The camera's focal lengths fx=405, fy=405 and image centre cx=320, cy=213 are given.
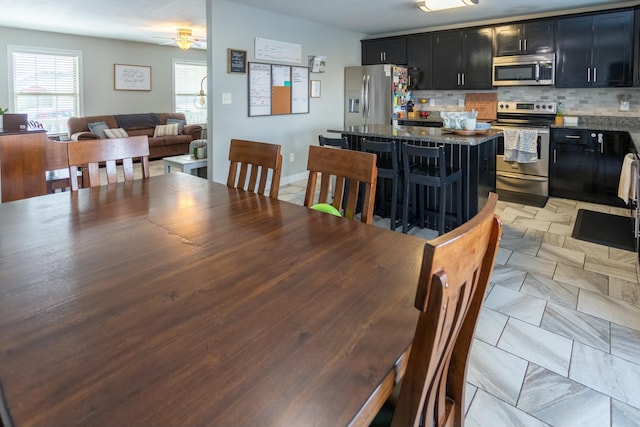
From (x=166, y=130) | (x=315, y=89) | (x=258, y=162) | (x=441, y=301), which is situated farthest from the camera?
(x=166, y=130)

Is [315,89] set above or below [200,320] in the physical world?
above

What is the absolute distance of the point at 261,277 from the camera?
1.06 m

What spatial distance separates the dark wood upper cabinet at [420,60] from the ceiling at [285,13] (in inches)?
8.3

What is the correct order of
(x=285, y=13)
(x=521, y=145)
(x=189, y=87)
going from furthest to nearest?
(x=189, y=87) < (x=285, y=13) < (x=521, y=145)

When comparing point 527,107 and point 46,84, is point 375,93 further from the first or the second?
point 46,84

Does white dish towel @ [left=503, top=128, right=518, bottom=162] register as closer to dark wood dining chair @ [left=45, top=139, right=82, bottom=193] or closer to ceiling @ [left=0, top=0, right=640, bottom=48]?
ceiling @ [left=0, top=0, right=640, bottom=48]

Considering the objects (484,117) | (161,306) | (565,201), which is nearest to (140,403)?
(161,306)

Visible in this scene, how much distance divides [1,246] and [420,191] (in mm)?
3240

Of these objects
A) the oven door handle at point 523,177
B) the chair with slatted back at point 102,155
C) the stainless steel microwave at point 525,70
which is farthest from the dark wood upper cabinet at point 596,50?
the chair with slatted back at point 102,155

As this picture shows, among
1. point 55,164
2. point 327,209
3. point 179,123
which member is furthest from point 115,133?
point 327,209

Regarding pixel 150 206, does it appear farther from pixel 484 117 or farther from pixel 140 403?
pixel 484 117

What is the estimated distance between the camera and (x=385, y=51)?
21.5 ft

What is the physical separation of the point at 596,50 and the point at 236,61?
4238 millimetres

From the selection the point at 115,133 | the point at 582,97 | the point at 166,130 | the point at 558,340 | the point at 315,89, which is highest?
the point at 315,89
